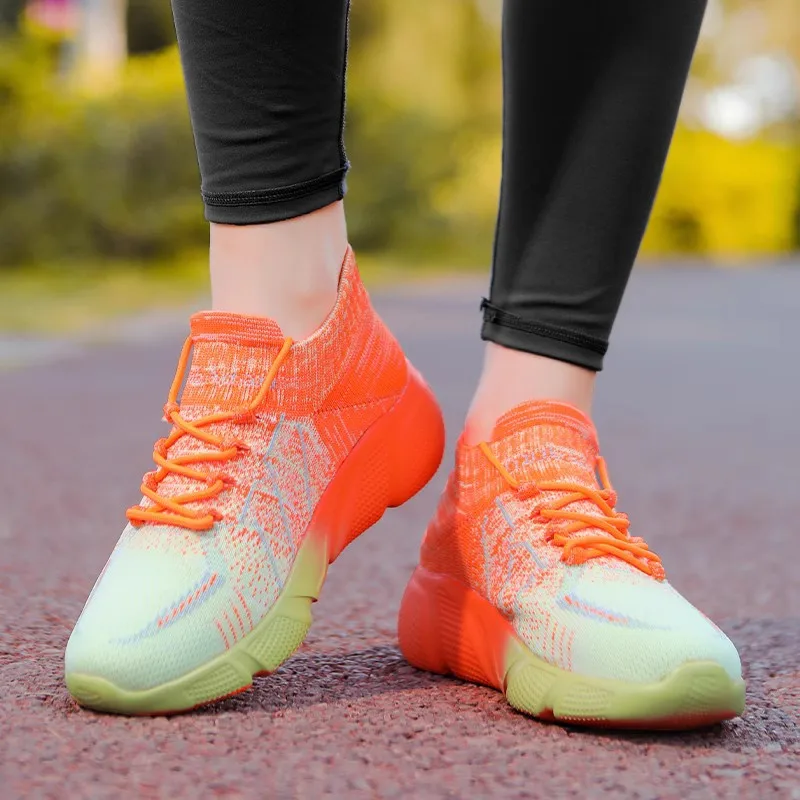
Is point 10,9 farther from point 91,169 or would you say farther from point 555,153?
point 555,153

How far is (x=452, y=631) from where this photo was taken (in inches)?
46.5

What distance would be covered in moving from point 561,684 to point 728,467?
6.75 feet

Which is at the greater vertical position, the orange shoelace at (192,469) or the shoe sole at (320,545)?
the orange shoelace at (192,469)

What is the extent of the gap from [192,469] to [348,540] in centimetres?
19

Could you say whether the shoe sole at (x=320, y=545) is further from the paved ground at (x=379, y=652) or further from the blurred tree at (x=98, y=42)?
the blurred tree at (x=98, y=42)

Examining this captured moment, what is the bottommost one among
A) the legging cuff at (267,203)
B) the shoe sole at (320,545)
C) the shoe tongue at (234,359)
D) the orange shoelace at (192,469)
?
the shoe sole at (320,545)

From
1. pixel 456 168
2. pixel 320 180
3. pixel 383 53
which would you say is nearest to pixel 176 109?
pixel 456 168

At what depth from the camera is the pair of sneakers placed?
99cm

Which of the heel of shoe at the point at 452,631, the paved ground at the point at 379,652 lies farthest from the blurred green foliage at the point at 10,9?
the heel of shoe at the point at 452,631

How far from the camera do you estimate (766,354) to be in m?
5.80

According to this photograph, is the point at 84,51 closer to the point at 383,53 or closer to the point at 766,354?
the point at 383,53

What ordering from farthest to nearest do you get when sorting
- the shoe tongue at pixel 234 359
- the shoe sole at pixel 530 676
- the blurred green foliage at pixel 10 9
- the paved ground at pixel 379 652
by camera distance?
the blurred green foliage at pixel 10 9
the shoe tongue at pixel 234 359
the shoe sole at pixel 530 676
the paved ground at pixel 379 652

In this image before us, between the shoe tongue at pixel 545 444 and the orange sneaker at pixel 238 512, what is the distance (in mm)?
131

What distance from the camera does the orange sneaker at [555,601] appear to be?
39.0 inches
